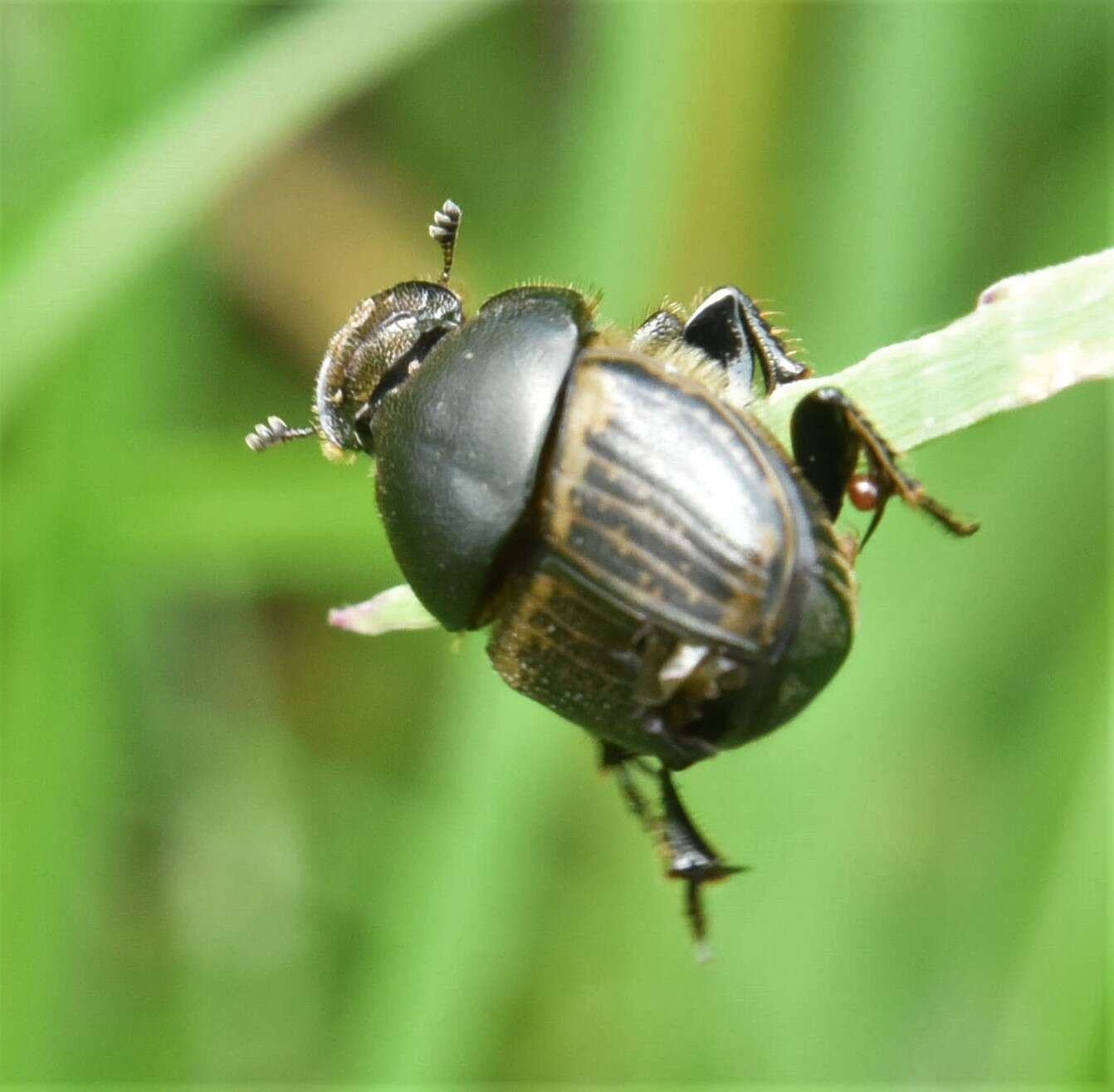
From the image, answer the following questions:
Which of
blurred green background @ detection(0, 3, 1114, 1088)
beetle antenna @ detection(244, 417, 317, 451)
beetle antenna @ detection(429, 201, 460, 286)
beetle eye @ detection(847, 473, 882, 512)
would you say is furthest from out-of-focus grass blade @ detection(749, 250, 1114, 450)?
blurred green background @ detection(0, 3, 1114, 1088)

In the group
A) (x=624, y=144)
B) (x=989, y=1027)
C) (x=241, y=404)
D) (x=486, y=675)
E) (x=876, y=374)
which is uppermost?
(x=624, y=144)

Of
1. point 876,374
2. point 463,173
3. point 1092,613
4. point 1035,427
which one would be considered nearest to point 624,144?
point 463,173

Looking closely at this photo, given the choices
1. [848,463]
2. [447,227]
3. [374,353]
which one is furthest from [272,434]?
[848,463]

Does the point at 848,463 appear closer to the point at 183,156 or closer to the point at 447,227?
the point at 447,227

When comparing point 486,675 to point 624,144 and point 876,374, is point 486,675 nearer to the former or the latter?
point 624,144

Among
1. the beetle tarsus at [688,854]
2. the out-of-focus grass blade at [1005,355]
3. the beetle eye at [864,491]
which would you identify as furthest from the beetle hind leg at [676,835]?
the out-of-focus grass blade at [1005,355]
